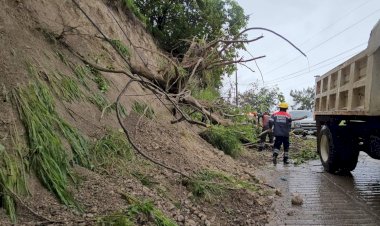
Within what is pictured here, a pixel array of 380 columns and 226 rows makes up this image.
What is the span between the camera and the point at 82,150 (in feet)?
14.8

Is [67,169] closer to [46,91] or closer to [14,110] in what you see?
[14,110]

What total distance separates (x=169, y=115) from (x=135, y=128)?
2.50m

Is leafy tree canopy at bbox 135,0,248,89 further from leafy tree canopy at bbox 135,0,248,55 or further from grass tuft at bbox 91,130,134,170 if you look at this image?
grass tuft at bbox 91,130,134,170

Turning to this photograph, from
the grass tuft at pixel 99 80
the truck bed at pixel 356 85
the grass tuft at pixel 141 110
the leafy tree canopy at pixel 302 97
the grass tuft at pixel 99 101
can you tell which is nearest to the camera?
the truck bed at pixel 356 85

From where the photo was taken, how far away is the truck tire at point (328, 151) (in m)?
7.82

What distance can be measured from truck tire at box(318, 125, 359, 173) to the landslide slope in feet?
6.33

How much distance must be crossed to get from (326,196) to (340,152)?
1.89 metres

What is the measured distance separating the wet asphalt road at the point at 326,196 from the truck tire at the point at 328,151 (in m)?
0.19

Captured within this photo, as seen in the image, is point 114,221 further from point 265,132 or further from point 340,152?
point 265,132

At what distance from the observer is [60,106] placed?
4.92m

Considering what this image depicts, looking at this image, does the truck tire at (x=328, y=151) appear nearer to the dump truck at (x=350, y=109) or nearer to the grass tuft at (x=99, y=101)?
the dump truck at (x=350, y=109)

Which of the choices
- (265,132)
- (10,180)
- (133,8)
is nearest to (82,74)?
(10,180)

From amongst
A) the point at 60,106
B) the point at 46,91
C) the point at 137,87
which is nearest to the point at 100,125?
the point at 60,106

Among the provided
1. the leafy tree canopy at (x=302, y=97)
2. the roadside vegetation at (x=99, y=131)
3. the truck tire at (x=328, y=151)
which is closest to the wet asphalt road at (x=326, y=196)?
the truck tire at (x=328, y=151)
